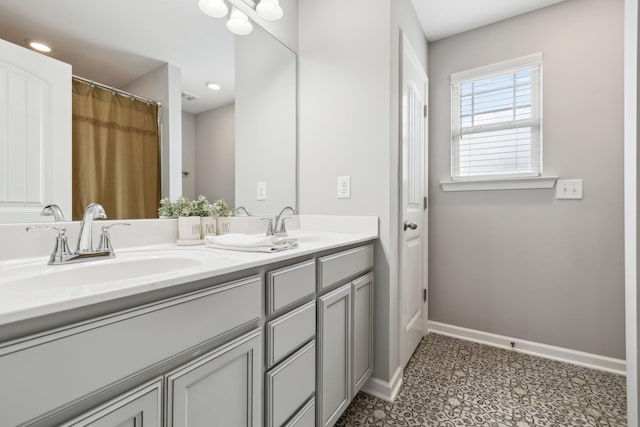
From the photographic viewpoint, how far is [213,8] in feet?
4.43

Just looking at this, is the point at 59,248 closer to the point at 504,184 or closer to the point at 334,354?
the point at 334,354

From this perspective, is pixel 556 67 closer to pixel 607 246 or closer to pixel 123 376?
pixel 607 246

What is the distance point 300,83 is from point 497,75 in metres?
1.45

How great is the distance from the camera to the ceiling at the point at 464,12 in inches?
76.7

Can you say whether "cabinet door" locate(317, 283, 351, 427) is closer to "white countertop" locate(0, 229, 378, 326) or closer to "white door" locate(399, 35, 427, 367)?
"white countertop" locate(0, 229, 378, 326)

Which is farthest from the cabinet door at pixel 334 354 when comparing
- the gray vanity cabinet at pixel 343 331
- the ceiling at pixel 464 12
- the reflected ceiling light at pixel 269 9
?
the ceiling at pixel 464 12

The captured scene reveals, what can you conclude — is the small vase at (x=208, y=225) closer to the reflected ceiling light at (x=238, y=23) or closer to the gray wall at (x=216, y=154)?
the gray wall at (x=216, y=154)

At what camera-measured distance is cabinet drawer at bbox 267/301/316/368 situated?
3.00ft

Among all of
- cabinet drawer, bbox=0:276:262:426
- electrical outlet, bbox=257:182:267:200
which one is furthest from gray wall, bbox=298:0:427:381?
cabinet drawer, bbox=0:276:262:426

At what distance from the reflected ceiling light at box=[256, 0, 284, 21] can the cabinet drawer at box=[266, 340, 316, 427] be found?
1.62m

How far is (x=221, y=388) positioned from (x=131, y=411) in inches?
8.9

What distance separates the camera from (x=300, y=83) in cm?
189

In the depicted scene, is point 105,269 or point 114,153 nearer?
point 105,269

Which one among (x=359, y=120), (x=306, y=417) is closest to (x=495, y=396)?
(x=306, y=417)
